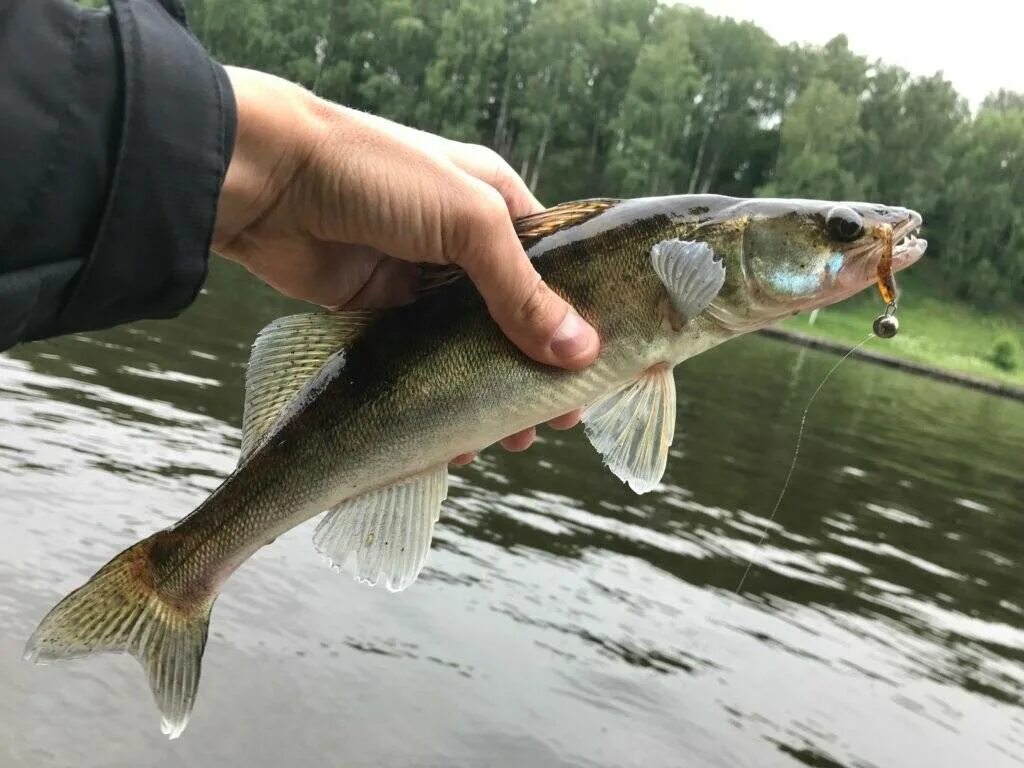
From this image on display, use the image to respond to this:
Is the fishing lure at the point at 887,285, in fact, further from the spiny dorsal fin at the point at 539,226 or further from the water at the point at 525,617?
the water at the point at 525,617

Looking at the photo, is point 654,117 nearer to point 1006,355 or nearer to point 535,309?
point 1006,355

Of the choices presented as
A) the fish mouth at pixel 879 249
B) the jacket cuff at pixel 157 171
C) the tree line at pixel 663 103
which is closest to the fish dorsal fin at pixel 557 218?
the fish mouth at pixel 879 249

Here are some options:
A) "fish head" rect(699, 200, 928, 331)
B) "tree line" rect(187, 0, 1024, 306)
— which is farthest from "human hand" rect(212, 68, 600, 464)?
"tree line" rect(187, 0, 1024, 306)

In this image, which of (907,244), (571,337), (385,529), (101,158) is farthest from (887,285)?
(101,158)

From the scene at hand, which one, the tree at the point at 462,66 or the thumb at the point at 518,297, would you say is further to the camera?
the tree at the point at 462,66

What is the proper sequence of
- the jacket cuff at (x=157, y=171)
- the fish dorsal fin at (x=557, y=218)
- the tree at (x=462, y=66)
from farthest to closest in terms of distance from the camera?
the tree at (x=462, y=66) < the fish dorsal fin at (x=557, y=218) < the jacket cuff at (x=157, y=171)

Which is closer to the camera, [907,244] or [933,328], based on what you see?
[907,244]

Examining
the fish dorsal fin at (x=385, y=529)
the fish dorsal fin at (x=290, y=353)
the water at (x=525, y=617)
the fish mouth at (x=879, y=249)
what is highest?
the fish mouth at (x=879, y=249)

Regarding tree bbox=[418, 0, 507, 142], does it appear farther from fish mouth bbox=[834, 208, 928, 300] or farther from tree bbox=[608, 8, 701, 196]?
fish mouth bbox=[834, 208, 928, 300]
